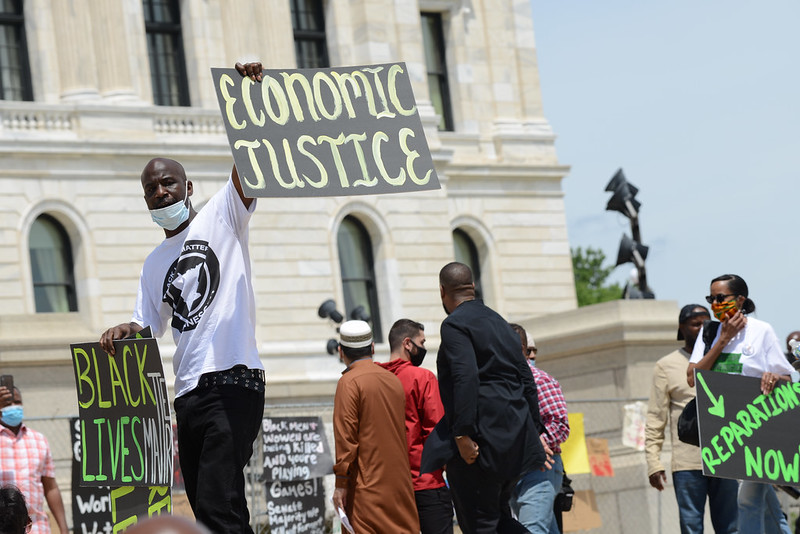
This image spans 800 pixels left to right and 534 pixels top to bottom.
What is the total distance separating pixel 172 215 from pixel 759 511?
4.58 m

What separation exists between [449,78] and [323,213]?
5960 millimetres

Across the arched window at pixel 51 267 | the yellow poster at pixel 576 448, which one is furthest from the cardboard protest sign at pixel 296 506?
the arched window at pixel 51 267

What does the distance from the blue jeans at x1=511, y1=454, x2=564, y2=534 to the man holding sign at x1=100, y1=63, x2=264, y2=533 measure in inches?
124

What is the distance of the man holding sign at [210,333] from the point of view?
6.80 meters

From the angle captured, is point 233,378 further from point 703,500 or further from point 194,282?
point 703,500

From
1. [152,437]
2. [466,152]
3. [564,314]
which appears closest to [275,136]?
[152,437]

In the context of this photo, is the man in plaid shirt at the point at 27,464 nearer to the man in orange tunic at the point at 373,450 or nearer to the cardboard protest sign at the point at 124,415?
the man in orange tunic at the point at 373,450

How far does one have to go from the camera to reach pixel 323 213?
3216 cm

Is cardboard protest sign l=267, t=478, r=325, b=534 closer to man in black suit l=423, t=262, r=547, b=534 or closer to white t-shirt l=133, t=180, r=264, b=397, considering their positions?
man in black suit l=423, t=262, r=547, b=534

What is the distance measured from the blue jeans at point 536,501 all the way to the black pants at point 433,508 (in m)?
0.46

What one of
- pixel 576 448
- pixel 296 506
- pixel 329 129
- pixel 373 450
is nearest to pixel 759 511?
pixel 373 450

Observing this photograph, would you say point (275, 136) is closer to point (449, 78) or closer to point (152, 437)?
point (152, 437)

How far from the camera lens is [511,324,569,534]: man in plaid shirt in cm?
977

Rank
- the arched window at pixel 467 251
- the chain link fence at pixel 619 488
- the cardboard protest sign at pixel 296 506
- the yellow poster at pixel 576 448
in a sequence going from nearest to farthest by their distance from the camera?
1. the yellow poster at pixel 576 448
2. the cardboard protest sign at pixel 296 506
3. the chain link fence at pixel 619 488
4. the arched window at pixel 467 251
